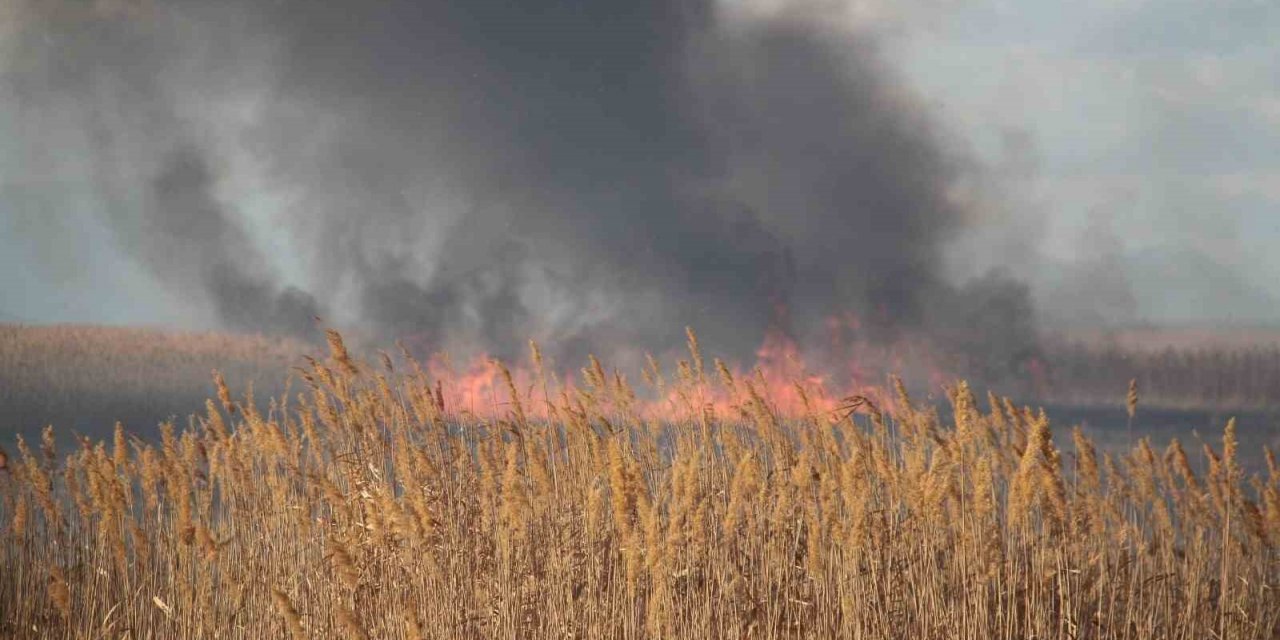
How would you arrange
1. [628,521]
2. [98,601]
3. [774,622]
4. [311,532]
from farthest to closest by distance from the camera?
[98,601], [311,532], [774,622], [628,521]

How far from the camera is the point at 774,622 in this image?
443 centimetres

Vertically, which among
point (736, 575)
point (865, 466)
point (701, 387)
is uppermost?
point (701, 387)

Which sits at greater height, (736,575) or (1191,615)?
(736,575)

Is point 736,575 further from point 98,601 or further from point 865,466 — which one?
point 98,601

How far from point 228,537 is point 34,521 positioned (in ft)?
4.30

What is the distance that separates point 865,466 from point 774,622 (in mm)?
831

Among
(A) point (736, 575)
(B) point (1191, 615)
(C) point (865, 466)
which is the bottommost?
(B) point (1191, 615)

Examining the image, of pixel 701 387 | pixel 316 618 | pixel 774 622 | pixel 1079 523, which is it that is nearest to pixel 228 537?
pixel 316 618

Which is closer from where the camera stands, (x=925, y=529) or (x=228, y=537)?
(x=925, y=529)

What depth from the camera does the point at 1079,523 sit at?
17.7 ft

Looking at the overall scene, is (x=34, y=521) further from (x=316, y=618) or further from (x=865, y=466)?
(x=865, y=466)

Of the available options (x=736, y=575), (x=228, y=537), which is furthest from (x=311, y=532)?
(x=736, y=575)

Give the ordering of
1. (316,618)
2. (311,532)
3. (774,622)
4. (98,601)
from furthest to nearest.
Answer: (98,601)
(311,532)
(316,618)
(774,622)

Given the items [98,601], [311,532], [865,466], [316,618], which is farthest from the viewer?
[98,601]
